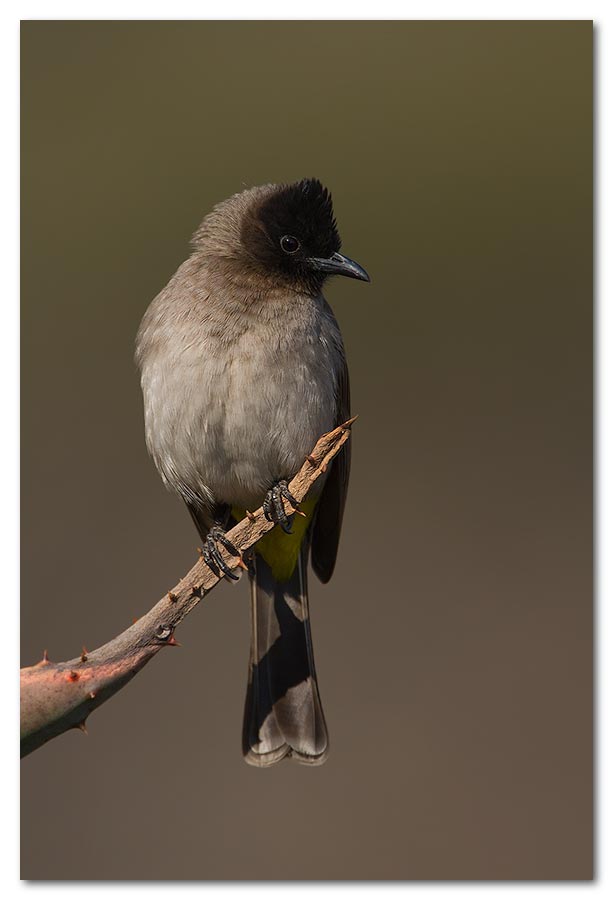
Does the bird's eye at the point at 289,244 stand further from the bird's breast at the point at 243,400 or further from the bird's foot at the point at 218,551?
the bird's foot at the point at 218,551

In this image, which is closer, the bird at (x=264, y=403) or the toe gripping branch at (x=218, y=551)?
the toe gripping branch at (x=218, y=551)

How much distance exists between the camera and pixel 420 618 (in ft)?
16.1

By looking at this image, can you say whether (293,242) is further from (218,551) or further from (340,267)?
(218,551)

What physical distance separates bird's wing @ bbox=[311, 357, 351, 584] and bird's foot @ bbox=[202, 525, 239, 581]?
1.43ft

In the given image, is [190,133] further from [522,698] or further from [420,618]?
[522,698]

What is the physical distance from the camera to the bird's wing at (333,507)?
3.67 metres

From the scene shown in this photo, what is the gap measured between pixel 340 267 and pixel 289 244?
7.8 inches

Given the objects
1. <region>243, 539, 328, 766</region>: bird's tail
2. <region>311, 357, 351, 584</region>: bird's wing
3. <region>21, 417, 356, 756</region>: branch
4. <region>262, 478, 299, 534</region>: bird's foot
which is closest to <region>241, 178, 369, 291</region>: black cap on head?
<region>311, 357, 351, 584</region>: bird's wing

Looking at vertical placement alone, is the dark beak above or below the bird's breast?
above

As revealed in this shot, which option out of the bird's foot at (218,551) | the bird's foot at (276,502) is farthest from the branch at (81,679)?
the bird's foot at (276,502)

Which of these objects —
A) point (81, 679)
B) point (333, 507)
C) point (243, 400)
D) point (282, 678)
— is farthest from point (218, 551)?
point (81, 679)

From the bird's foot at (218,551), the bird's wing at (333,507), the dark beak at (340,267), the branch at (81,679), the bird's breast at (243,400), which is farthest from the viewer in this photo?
the bird's wing at (333,507)

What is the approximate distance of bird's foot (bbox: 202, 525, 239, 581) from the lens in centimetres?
278

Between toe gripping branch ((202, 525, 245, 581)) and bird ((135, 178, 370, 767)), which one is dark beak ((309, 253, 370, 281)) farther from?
toe gripping branch ((202, 525, 245, 581))
